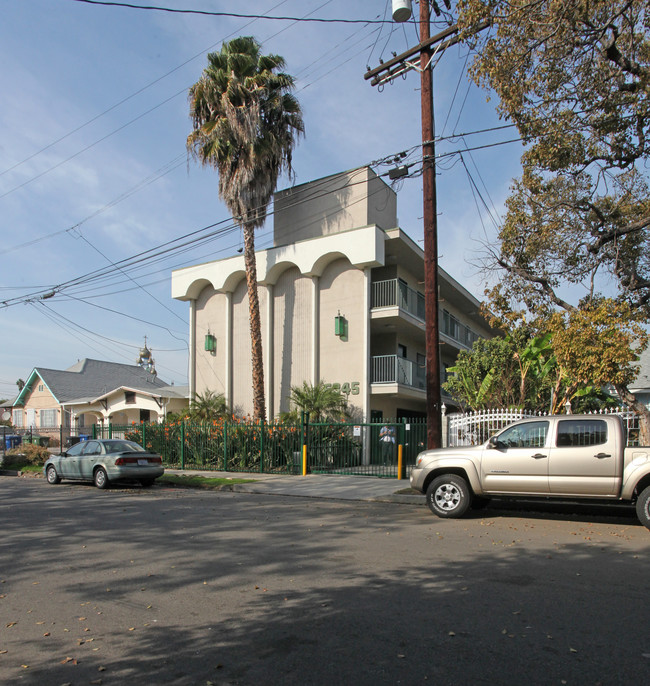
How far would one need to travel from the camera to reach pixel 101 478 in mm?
15711

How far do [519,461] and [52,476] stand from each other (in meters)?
14.0

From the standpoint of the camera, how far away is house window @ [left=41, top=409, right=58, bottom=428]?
3894 centimetres

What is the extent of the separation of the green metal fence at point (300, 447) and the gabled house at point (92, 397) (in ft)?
27.9

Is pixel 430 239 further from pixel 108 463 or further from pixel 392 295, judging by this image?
pixel 108 463

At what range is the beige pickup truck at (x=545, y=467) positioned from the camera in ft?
29.0

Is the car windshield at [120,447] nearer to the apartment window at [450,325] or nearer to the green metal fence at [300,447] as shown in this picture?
the green metal fence at [300,447]

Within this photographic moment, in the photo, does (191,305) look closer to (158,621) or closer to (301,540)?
(301,540)

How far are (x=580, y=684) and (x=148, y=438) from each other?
21.2 meters

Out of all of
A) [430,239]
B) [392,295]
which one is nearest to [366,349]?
[392,295]

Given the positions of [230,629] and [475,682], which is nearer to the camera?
[475,682]

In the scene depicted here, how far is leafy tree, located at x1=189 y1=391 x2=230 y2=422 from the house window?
18288mm

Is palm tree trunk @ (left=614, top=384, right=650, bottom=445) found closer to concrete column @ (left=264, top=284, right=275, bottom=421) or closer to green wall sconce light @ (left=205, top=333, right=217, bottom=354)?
concrete column @ (left=264, top=284, right=275, bottom=421)

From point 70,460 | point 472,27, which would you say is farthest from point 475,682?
point 70,460

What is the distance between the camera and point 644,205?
14492mm
